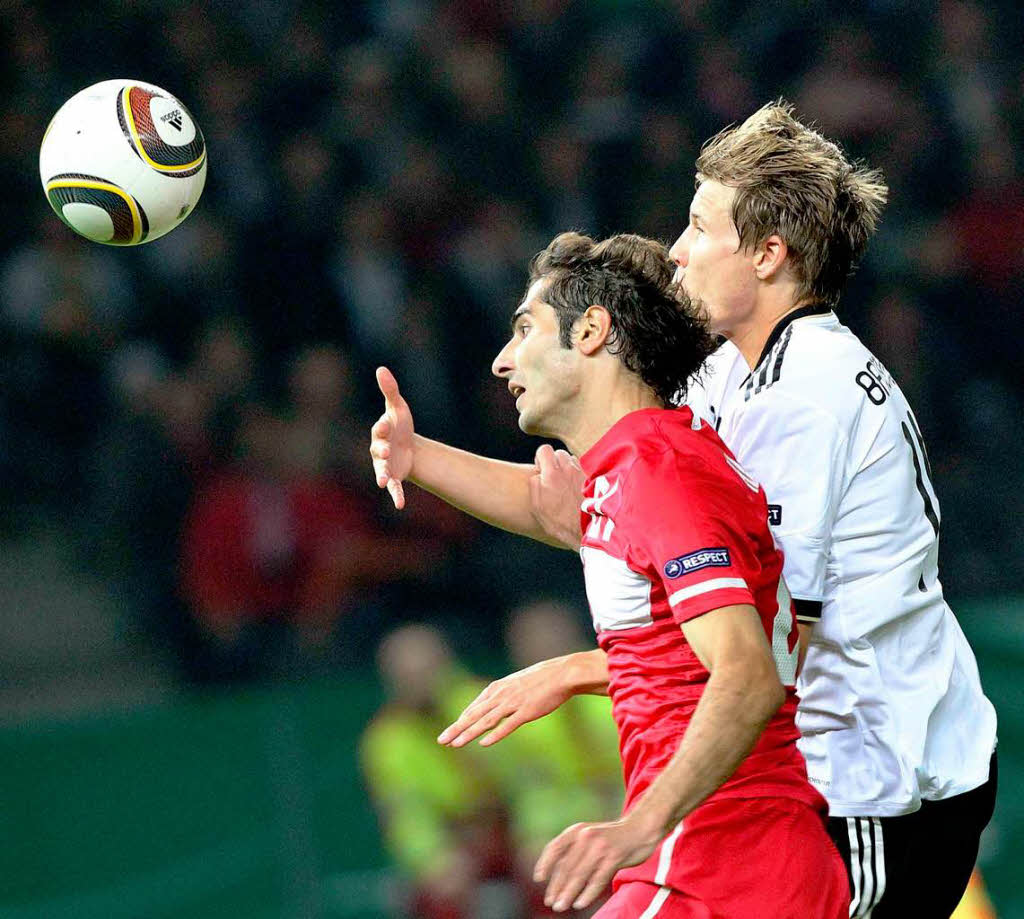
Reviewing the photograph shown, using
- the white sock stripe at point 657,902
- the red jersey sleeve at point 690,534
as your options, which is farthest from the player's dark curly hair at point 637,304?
the white sock stripe at point 657,902

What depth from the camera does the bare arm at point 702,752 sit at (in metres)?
2.26

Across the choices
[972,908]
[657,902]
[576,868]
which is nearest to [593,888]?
[576,868]

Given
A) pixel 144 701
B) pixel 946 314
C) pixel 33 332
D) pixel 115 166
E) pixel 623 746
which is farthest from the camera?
pixel 946 314

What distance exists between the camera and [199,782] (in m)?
5.80

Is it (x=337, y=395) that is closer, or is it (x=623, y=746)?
(x=623, y=746)

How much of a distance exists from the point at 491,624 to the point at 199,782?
2.28 meters

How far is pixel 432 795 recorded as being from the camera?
19.4ft

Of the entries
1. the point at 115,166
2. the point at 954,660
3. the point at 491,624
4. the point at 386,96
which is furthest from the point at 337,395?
the point at 954,660

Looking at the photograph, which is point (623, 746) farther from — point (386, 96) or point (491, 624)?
point (386, 96)

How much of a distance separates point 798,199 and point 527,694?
108cm

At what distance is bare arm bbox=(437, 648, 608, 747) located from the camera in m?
2.86

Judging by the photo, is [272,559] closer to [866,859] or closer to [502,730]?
[502,730]

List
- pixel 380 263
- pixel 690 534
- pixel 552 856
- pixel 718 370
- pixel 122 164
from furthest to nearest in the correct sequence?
1. pixel 380 263
2. pixel 122 164
3. pixel 718 370
4. pixel 690 534
5. pixel 552 856

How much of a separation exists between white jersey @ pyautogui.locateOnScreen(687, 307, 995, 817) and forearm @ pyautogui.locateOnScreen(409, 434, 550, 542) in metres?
0.62
